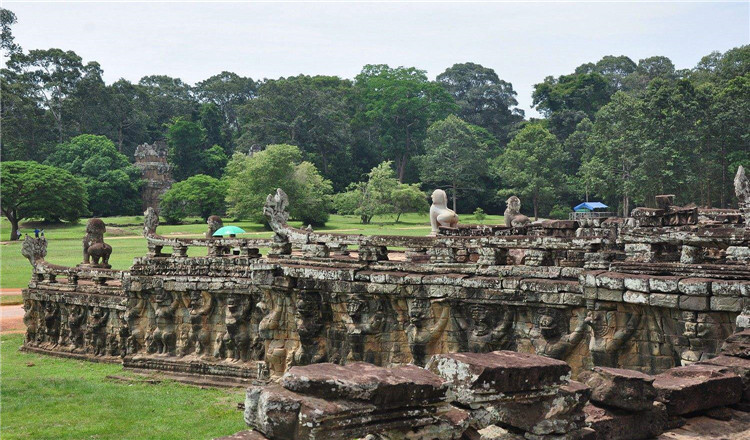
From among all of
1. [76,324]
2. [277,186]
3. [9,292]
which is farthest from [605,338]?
[277,186]

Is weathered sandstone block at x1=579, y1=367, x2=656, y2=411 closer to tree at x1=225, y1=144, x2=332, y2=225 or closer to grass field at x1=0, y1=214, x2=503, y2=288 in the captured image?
grass field at x1=0, y1=214, x2=503, y2=288

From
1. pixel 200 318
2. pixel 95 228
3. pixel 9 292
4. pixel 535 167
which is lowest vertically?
pixel 9 292

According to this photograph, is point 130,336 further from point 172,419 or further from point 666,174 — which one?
point 666,174

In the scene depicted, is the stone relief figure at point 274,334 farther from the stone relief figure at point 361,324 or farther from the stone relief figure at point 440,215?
the stone relief figure at point 440,215

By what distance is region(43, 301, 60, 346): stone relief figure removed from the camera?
21.2 metres

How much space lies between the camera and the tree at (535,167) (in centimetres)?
4800

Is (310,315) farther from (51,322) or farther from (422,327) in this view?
(51,322)

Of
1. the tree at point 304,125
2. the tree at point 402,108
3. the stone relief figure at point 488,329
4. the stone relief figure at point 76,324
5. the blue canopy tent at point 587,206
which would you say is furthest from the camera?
the tree at point 402,108

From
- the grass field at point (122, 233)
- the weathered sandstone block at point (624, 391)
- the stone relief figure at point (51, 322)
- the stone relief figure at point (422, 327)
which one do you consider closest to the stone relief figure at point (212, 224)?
the stone relief figure at point (51, 322)

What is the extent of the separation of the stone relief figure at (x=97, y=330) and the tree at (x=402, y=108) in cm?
4193

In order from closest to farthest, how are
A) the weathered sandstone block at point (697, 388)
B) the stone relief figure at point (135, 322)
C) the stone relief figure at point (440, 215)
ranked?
the weathered sandstone block at point (697, 388)
the stone relief figure at point (440, 215)
the stone relief figure at point (135, 322)

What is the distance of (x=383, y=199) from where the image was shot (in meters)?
46.3

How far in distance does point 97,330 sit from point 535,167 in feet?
112

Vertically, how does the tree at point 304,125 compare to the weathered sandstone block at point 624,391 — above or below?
above
